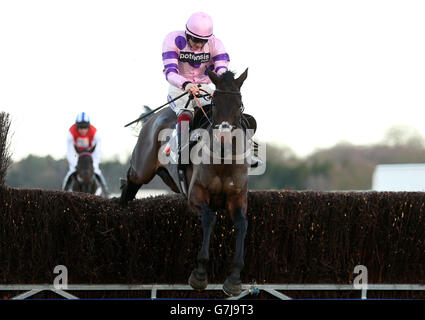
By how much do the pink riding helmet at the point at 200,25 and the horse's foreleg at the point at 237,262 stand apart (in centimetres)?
191

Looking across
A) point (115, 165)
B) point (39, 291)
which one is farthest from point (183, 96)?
point (115, 165)

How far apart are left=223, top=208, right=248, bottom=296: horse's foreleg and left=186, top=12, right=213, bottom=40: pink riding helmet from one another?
1912mm

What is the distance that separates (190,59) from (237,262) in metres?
2.37

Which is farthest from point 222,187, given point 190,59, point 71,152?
point 71,152

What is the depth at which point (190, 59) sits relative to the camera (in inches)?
310

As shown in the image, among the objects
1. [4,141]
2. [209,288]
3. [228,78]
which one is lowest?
[209,288]

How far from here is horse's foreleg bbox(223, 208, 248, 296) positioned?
21.3 feet

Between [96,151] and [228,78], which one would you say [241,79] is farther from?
[96,151]

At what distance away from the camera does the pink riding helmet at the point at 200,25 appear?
297 inches

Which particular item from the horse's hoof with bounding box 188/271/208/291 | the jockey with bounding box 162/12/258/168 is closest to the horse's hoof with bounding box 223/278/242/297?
the horse's hoof with bounding box 188/271/208/291

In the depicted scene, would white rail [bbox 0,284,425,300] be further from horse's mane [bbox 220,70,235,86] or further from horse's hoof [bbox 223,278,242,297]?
horse's mane [bbox 220,70,235,86]

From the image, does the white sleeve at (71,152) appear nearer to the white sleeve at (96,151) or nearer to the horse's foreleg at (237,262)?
the white sleeve at (96,151)

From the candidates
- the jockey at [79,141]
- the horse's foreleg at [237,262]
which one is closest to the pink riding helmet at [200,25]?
the horse's foreleg at [237,262]
